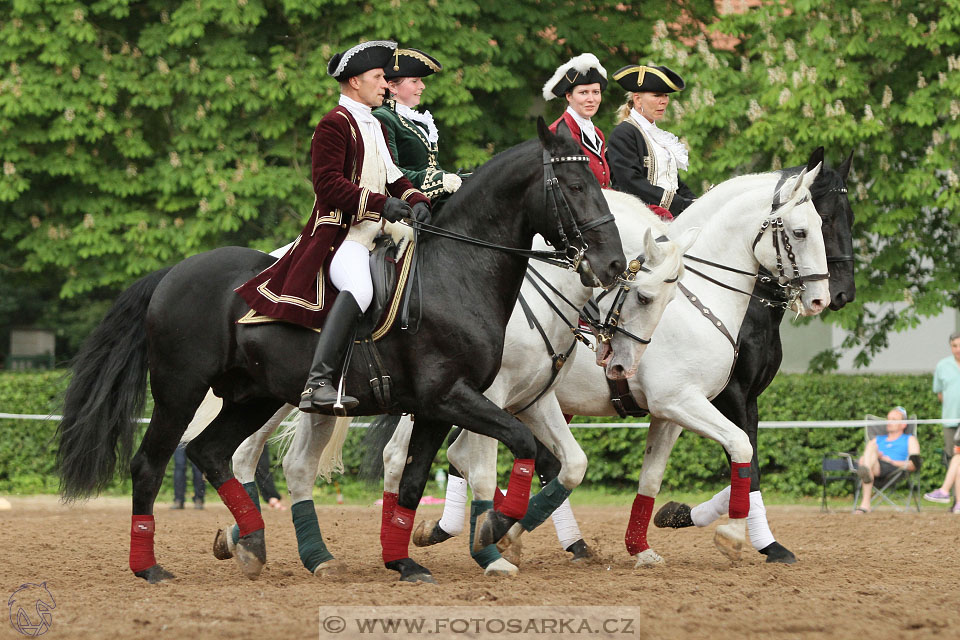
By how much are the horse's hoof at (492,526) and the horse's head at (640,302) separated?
3.66 feet

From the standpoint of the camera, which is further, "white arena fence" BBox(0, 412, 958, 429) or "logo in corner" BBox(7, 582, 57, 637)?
"white arena fence" BBox(0, 412, 958, 429)

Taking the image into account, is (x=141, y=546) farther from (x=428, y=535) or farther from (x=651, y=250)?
(x=651, y=250)


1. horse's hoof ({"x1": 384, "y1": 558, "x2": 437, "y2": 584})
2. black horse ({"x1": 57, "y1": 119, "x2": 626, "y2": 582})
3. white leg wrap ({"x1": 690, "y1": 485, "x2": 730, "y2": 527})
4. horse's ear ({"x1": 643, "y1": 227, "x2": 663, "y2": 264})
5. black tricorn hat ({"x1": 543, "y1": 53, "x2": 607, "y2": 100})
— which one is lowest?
horse's hoof ({"x1": 384, "y1": 558, "x2": 437, "y2": 584})

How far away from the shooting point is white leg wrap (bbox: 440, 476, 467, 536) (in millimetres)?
7902

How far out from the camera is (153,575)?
704cm

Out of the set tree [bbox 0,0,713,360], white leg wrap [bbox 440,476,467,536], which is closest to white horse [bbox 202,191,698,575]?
white leg wrap [bbox 440,476,467,536]

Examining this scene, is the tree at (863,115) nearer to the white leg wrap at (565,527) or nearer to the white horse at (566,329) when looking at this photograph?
the white leg wrap at (565,527)

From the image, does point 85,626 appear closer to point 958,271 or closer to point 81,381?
point 81,381

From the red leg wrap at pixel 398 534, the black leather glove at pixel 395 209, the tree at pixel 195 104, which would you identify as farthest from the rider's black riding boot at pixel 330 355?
the tree at pixel 195 104

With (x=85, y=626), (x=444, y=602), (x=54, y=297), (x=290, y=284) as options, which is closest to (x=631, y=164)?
(x=290, y=284)

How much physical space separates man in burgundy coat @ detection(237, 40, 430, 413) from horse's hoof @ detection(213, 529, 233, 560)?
188 cm

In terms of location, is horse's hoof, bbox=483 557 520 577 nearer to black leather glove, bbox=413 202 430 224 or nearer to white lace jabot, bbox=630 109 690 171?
black leather glove, bbox=413 202 430 224

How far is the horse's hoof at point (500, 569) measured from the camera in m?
6.88

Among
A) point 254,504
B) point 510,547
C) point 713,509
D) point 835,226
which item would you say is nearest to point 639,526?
point 713,509
